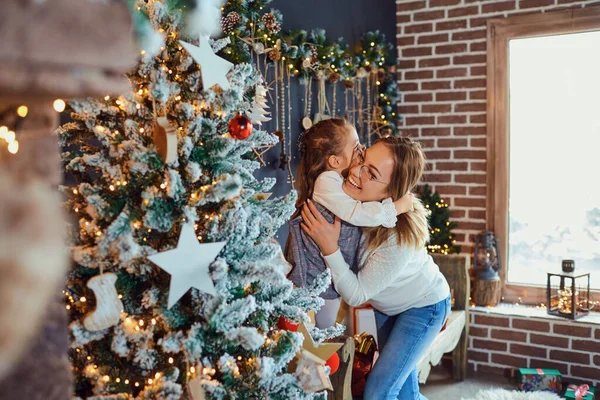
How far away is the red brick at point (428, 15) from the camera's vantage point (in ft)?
13.7

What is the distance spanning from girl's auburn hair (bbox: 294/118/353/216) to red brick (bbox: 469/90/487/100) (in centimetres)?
198

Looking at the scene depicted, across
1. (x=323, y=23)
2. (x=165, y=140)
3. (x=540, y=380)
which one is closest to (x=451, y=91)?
(x=323, y=23)

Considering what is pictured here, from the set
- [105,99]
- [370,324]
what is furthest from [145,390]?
[370,324]

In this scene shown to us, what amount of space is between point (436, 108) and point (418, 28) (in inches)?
24.8

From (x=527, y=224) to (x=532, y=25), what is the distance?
1399 mm

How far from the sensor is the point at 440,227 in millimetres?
3982

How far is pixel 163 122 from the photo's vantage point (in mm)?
1434

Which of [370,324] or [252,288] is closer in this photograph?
[252,288]

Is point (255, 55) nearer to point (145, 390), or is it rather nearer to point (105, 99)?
point (105, 99)

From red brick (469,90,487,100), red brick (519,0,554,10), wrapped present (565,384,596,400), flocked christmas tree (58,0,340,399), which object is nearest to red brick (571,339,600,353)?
wrapped present (565,384,596,400)

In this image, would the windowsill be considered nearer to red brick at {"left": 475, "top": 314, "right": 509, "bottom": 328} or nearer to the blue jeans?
red brick at {"left": 475, "top": 314, "right": 509, "bottom": 328}

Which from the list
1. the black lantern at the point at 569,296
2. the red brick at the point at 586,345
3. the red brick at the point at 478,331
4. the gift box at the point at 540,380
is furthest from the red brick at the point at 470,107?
the gift box at the point at 540,380

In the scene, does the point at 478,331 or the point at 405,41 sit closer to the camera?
the point at 478,331

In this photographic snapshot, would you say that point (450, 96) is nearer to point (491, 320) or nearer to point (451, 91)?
point (451, 91)
